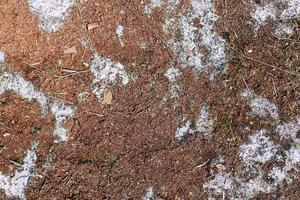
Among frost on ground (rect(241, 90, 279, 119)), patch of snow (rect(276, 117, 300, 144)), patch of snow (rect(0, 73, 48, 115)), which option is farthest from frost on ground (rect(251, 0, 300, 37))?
patch of snow (rect(0, 73, 48, 115))

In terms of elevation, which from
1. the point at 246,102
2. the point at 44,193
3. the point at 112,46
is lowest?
the point at 44,193

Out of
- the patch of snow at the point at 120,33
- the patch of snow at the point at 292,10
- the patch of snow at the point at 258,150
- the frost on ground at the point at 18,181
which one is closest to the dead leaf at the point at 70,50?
the patch of snow at the point at 120,33

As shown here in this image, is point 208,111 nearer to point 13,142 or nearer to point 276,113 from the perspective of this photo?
point 276,113

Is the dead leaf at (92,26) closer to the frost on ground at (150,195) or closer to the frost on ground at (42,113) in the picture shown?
the frost on ground at (42,113)

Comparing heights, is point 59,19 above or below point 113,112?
above

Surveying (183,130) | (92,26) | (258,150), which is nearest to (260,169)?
(258,150)

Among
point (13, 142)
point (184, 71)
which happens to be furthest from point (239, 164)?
point (13, 142)
